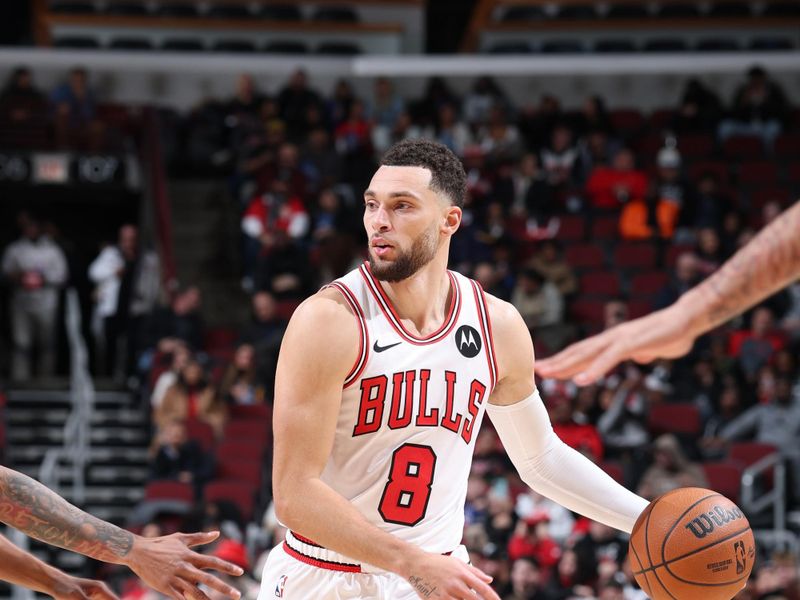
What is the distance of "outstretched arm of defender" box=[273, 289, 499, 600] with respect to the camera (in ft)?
11.9

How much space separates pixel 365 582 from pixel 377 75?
15.3 meters

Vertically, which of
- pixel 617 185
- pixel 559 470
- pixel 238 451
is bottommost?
pixel 238 451

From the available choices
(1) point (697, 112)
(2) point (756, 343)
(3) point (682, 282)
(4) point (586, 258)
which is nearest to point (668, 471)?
(2) point (756, 343)

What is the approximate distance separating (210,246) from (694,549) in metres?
13.2

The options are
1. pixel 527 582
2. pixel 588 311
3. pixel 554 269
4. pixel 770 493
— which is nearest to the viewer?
pixel 527 582

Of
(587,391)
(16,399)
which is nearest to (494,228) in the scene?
(587,391)

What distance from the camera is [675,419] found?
39.5 feet

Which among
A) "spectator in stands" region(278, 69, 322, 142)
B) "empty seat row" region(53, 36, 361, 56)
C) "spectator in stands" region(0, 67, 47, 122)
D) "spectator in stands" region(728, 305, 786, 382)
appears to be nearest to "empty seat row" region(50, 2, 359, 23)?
"empty seat row" region(53, 36, 361, 56)

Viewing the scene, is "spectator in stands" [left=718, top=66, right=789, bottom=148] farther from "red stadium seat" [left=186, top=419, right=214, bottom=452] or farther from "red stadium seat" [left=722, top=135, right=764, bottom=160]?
"red stadium seat" [left=186, top=419, right=214, bottom=452]

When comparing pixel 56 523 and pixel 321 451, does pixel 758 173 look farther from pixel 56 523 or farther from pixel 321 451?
pixel 56 523

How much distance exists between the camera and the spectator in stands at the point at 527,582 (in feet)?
31.9

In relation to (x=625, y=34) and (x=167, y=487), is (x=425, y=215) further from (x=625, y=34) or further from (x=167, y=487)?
(x=625, y=34)

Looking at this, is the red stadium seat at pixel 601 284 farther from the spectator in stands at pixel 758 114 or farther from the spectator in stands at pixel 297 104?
the spectator in stands at pixel 297 104

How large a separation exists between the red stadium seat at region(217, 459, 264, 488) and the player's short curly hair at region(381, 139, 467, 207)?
783cm
